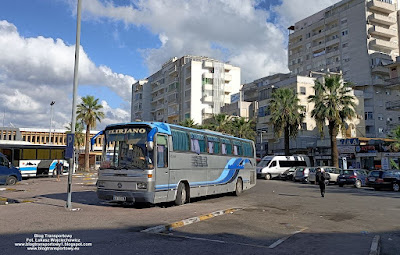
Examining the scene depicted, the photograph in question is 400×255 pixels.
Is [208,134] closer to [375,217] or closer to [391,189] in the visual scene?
[375,217]

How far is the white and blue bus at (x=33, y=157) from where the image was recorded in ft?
110

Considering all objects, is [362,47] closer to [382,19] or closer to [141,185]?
[382,19]

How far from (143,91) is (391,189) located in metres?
77.0

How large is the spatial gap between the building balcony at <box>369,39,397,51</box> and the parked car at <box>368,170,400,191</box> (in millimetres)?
53535

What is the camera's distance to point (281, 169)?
4056 cm

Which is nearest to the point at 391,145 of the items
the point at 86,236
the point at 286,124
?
the point at 286,124

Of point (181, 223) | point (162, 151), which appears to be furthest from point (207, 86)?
point (181, 223)

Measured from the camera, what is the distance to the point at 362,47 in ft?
238

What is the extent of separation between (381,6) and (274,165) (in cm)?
5348

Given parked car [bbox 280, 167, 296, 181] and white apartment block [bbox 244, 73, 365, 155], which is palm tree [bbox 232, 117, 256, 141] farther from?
parked car [bbox 280, 167, 296, 181]

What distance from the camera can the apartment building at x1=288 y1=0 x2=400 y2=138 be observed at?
65.1 meters

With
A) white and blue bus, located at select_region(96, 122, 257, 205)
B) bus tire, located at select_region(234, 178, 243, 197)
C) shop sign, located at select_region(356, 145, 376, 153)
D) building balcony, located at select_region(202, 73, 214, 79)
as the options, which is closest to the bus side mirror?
white and blue bus, located at select_region(96, 122, 257, 205)

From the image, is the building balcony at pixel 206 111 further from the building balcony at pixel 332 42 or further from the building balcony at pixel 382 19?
the building balcony at pixel 382 19

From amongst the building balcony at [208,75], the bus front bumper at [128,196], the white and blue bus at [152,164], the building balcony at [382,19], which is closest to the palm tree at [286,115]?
the white and blue bus at [152,164]
